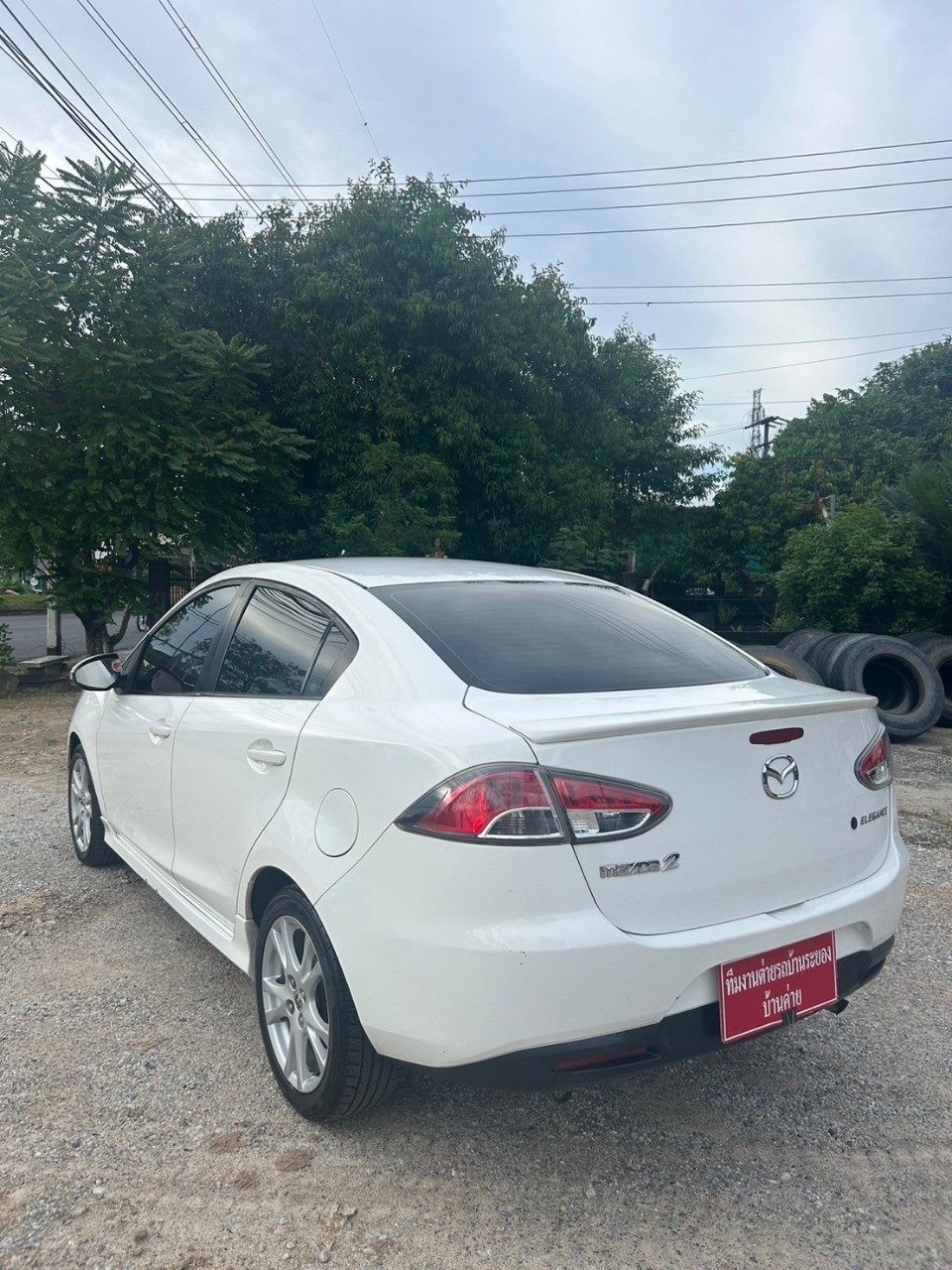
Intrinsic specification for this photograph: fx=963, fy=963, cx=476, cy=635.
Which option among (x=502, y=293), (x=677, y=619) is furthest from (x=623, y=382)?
(x=677, y=619)

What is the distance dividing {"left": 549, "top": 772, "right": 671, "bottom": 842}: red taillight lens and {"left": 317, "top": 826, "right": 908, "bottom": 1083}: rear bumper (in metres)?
0.08

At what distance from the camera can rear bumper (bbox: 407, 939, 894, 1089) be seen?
2.13 meters

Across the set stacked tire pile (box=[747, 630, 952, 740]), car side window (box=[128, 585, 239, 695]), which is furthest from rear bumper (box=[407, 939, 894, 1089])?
stacked tire pile (box=[747, 630, 952, 740])

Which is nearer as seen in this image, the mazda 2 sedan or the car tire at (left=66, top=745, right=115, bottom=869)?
the mazda 2 sedan

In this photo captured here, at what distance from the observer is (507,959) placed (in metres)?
2.08

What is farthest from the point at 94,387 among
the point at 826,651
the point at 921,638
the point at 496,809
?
the point at 496,809

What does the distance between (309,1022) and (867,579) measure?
10990 mm

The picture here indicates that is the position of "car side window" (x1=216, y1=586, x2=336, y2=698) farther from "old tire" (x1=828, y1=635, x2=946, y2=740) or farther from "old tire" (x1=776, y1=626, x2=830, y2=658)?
"old tire" (x1=776, y1=626, x2=830, y2=658)

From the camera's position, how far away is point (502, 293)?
14.4 meters

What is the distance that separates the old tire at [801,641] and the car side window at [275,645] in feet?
27.2

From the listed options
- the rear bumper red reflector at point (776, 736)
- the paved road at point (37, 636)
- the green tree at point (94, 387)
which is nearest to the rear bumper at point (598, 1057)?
the rear bumper red reflector at point (776, 736)

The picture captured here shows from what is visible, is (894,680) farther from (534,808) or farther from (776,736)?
(534,808)

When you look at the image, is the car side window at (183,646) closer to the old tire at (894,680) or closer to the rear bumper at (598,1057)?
the rear bumper at (598,1057)

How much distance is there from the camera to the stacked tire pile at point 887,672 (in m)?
9.09
